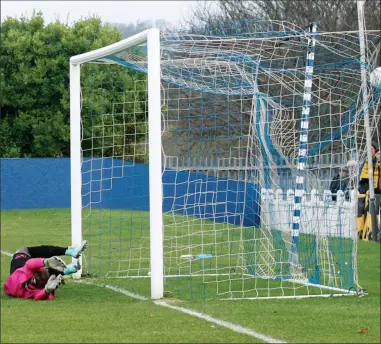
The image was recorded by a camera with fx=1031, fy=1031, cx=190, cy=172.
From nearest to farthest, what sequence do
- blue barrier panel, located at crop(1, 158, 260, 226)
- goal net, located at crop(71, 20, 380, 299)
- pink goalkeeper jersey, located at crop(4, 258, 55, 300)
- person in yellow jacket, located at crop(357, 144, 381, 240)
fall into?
pink goalkeeper jersey, located at crop(4, 258, 55, 300), goal net, located at crop(71, 20, 380, 299), blue barrier panel, located at crop(1, 158, 260, 226), person in yellow jacket, located at crop(357, 144, 381, 240)

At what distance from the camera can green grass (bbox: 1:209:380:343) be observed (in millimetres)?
8922

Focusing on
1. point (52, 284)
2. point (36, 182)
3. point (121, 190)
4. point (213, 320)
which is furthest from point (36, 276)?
point (36, 182)

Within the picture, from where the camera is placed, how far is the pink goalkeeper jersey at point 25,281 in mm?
11336

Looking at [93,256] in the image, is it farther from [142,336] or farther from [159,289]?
[142,336]

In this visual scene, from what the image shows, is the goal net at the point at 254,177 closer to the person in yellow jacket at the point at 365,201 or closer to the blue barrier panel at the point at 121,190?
the blue barrier panel at the point at 121,190

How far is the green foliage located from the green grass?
54.5ft

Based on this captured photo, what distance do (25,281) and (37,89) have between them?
18.6 m

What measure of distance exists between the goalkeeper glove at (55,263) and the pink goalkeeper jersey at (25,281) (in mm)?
92

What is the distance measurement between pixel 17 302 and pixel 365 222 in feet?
35.1

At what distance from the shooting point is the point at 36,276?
11414 millimetres

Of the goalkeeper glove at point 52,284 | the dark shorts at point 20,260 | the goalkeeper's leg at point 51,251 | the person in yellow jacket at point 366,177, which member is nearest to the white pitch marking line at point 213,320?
the goalkeeper's leg at point 51,251

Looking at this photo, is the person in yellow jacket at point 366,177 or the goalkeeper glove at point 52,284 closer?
the goalkeeper glove at point 52,284

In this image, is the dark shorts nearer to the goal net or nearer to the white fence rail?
the goal net

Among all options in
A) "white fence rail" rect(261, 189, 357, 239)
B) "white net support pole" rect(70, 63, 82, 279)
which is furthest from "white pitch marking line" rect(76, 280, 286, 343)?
"white fence rail" rect(261, 189, 357, 239)
